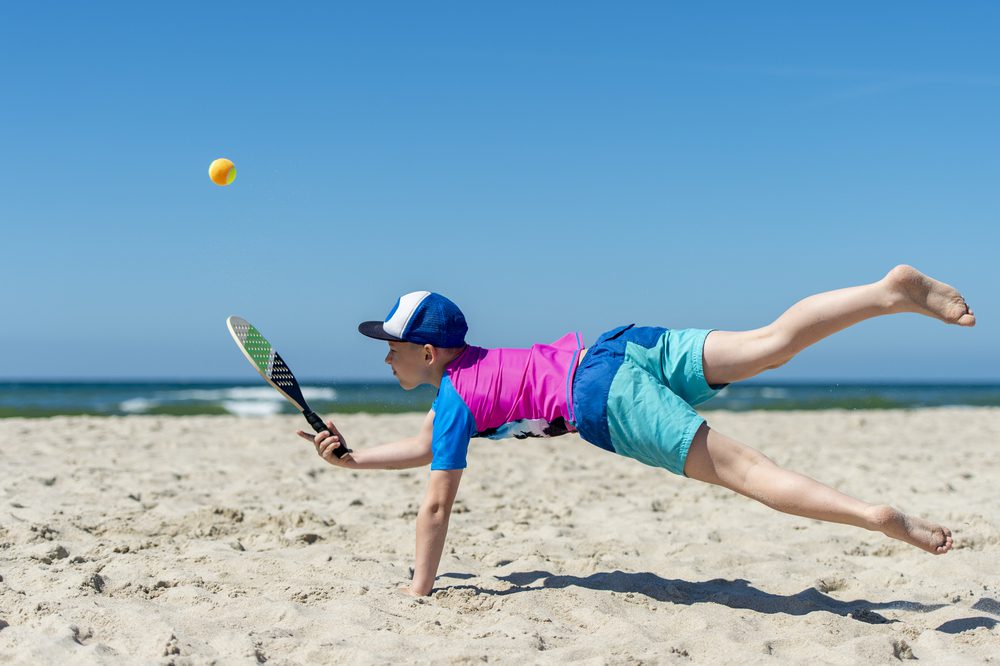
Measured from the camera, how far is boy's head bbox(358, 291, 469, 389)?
297 cm

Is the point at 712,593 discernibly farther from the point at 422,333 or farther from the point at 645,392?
the point at 422,333

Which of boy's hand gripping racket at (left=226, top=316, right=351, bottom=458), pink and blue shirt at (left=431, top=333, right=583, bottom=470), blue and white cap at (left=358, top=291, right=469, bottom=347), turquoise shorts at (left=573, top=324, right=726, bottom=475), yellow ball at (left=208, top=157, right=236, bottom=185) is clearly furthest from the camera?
A: yellow ball at (left=208, top=157, right=236, bottom=185)

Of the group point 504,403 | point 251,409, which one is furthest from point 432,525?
point 251,409

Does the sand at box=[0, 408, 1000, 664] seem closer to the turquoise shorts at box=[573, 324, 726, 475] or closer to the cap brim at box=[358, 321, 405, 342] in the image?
the turquoise shorts at box=[573, 324, 726, 475]

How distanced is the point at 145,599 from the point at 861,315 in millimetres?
2409

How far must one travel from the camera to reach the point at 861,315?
2557 mm

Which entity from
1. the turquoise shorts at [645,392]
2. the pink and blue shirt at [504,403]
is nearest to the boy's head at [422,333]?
the pink and blue shirt at [504,403]

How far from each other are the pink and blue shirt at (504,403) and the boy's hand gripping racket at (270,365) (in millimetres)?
456

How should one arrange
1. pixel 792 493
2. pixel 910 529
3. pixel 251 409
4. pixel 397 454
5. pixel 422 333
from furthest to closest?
1. pixel 251 409
2. pixel 397 454
3. pixel 422 333
4. pixel 792 493
5. pixel 910 529

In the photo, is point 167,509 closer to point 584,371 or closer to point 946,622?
point 584,371

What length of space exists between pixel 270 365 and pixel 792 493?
1872 mm

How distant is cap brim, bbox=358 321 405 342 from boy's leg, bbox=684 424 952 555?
1.09 meters

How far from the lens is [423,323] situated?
2979 mm

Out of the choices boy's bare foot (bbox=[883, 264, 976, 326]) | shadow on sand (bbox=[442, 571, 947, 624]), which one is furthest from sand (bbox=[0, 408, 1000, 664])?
boy's bare foot (bbox=[883, 264, 976, 326])
